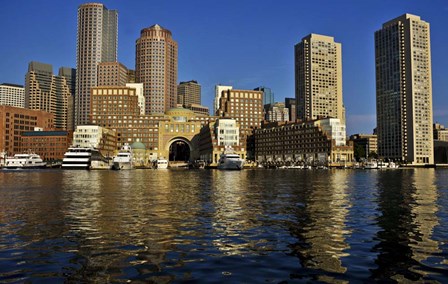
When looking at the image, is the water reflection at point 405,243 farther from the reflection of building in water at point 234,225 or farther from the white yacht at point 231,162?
the white yacht at point 231,162

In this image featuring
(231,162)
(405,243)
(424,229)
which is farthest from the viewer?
(231,162)

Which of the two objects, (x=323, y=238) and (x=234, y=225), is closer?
(x=323, y=238)

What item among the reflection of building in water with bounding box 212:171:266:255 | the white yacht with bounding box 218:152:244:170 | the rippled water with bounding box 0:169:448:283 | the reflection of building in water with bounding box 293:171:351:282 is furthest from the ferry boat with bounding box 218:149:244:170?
the rippled water with bounding box 0:169:448:283

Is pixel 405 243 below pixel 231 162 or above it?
below

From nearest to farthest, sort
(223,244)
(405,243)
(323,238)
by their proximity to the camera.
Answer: (223,244) → (405,243) → (323,238)

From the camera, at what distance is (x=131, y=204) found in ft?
127

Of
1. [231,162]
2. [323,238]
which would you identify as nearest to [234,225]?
[323,238]

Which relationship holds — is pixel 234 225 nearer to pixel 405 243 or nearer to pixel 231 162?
pixel 405 243

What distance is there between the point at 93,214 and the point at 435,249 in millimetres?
22967

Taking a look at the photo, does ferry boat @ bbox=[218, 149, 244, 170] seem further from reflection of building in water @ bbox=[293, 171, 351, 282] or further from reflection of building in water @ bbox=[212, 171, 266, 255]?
reflection of building in water @ bbox=[293, 171, 351, 282]

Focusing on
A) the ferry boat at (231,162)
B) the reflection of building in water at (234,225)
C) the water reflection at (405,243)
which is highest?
the ferry boat at (231,162)

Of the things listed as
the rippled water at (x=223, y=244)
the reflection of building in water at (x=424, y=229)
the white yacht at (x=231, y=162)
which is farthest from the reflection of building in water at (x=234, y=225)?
the white yacht at (x=231, y=162)

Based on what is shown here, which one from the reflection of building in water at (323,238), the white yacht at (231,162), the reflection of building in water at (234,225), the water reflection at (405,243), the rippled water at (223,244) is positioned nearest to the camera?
the rippled water at (223,244)

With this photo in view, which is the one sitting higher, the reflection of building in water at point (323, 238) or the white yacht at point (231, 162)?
the white yacht at point (231, 162)
